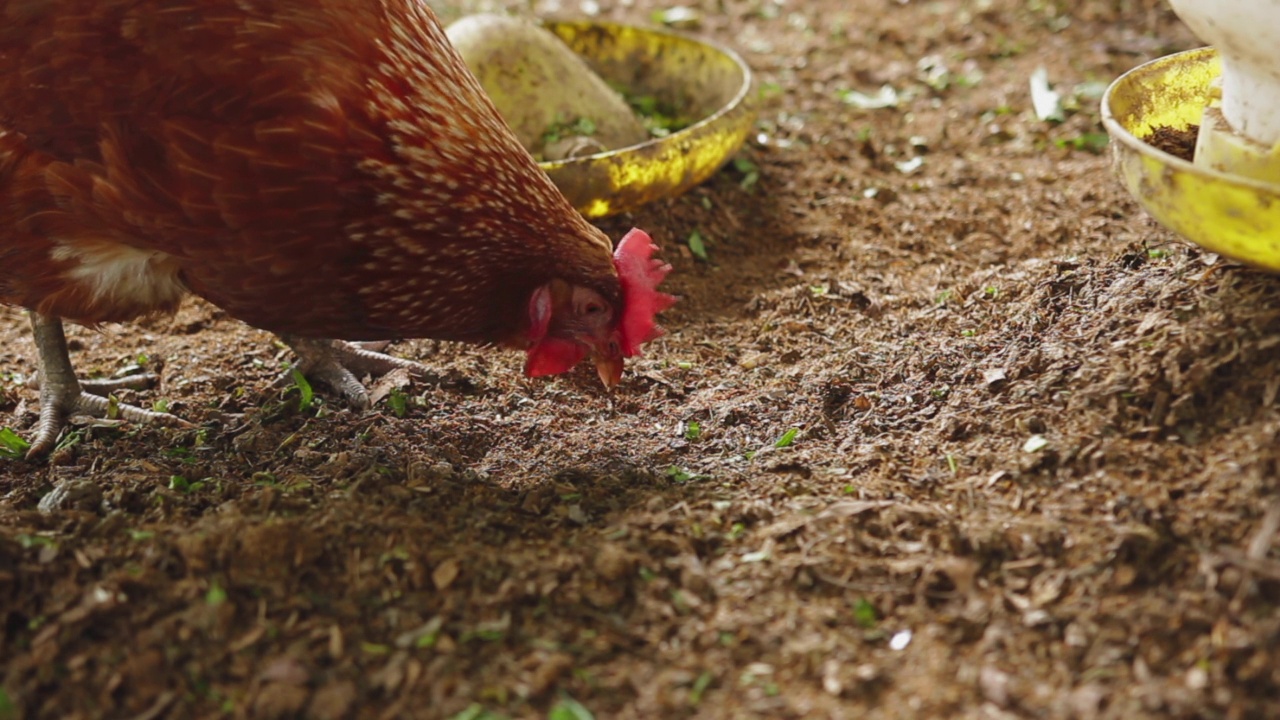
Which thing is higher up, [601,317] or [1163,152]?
[1163,152]

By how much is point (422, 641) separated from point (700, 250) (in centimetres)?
254

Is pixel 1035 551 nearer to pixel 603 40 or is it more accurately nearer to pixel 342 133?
pixel 342 133

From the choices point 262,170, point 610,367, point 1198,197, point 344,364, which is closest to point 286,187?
point 262,170

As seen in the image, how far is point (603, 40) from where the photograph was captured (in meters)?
5.77

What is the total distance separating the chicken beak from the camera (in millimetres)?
3281

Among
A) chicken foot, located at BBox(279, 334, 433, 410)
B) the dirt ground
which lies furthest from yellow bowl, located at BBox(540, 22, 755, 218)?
chicken foot, located at BBox(279, 334, 433, 410)

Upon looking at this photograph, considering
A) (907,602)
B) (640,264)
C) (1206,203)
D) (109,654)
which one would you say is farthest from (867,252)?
(109,654)

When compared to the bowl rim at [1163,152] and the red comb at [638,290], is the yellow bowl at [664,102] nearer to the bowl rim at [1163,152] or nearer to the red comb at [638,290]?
the red comb at [638,290]

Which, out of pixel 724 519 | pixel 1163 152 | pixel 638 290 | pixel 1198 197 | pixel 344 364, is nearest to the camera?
pixel 1198 197

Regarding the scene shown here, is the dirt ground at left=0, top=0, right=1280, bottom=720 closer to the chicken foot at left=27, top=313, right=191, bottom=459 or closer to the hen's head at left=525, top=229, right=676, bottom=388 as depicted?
the chicken foot at left=27, top=313, right=191, bottom=459

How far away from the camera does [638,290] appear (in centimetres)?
320

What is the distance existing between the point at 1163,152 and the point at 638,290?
148cm

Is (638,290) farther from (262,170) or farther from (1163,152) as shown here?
(1163,152)

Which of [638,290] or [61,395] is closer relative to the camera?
[638,290]
